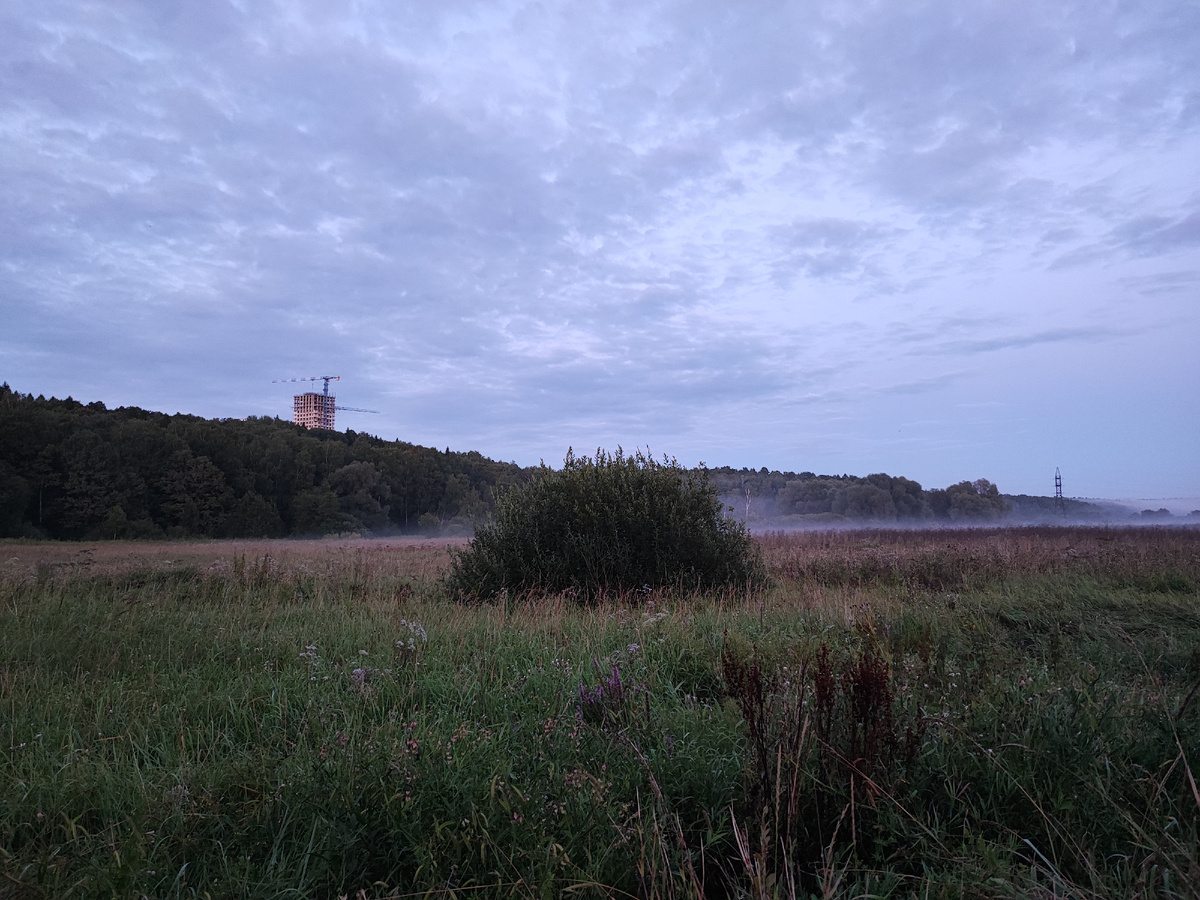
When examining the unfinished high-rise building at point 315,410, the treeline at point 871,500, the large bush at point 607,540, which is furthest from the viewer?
the unfinished high-rise building at point 315,410

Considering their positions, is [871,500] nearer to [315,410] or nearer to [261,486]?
[261,486]

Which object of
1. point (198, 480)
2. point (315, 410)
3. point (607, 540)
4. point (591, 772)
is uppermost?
point (315, 410)

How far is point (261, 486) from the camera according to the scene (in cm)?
6594

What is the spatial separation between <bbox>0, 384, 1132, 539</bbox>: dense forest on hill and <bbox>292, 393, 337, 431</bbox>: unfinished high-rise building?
70.6m

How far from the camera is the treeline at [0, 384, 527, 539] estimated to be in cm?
5134

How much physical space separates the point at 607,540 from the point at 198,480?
2362 inches

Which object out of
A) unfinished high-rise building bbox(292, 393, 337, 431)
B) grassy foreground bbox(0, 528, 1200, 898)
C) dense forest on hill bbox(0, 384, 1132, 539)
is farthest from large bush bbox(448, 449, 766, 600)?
unfinished high-rise building bbox(292, 393, 337, 431)

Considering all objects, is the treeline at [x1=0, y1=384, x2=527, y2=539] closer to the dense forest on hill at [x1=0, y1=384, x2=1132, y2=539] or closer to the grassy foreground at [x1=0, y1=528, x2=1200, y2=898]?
the dense forest on hill at [x1=0, y1=384, x2=1132, y2=539]

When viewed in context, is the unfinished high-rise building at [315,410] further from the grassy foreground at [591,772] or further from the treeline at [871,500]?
the grassy foreground at [591,772]

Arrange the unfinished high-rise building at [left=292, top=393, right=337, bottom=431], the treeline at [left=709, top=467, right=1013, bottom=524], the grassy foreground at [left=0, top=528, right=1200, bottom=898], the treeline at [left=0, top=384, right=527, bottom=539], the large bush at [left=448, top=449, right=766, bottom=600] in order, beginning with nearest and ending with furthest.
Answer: the grassy foreground at [left=0, top=528, right=1200, bottom=898]
the large bush at [left=448, top=449, right=766, bottom=600]
the treeline at [left=0, top=384, right=527, bottom=539]
the treeline at [left=709, top=467, right=1013, bottom=524]
the unfinished high-rise building at [left=292, top=393, right=337, bottom=431]

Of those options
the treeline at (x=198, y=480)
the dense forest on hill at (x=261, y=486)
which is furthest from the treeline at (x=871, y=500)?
the treeline at (x=198, y=480)

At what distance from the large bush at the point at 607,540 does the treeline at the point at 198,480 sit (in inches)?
1066

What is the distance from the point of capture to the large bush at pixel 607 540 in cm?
1060

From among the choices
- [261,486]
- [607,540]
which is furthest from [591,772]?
[261,486]
